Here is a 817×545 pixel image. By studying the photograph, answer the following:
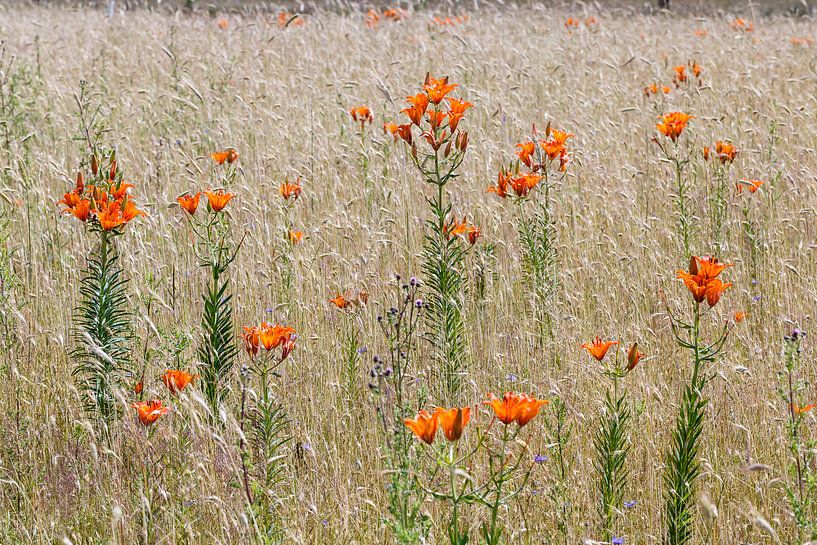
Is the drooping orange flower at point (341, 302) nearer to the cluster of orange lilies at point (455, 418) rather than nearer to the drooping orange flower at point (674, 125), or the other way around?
the cluster of orange lilies at point (455, 418)

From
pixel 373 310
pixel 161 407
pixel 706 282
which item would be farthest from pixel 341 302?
pixel 706 282

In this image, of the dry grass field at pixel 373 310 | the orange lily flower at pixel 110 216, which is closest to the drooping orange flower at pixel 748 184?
the dry grass field at pixel 373 310

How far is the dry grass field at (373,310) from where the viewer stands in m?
2.44

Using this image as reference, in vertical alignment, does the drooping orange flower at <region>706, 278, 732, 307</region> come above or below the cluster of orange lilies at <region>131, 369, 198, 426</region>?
above

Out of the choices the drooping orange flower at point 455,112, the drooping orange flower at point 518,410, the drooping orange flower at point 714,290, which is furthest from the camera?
the drooping orange flower at point 455,112

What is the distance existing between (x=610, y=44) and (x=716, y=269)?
350 inches

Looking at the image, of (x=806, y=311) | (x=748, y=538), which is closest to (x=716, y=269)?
(x=748, y=538)

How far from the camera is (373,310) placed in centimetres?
376

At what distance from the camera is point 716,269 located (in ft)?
7.10

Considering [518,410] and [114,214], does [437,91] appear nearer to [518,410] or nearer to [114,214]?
[114,214]

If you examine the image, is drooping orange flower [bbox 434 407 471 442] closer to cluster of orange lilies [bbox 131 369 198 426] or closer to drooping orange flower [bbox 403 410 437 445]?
drooping orange flower [bbox 403 410 437 445]

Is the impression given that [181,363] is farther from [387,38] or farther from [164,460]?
[387,38]

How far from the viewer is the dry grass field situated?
2.44m

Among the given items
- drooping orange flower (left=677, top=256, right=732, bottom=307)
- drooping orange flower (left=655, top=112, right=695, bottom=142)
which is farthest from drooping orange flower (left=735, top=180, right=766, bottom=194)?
drooping orange flower (left=677, top=256, right=732, bottom=307)
